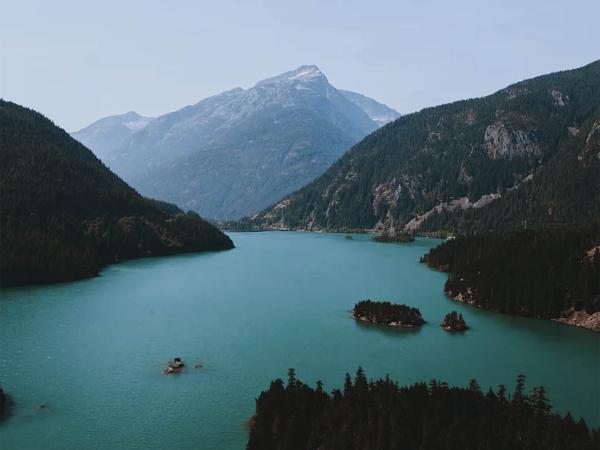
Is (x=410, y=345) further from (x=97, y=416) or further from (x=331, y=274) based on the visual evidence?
(x=331, y=274)

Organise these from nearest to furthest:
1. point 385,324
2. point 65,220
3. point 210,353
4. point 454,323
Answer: point 210,353
point 454,323
point 385,324
point 65,220

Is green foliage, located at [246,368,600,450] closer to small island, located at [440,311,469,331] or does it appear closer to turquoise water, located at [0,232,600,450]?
turquoise water, located at [0,232,600,450]

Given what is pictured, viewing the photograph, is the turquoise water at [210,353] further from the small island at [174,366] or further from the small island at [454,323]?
the small island at [454,323]

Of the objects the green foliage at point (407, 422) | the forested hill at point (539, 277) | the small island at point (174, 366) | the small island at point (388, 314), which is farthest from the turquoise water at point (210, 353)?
the green foliage at point (407, 422)

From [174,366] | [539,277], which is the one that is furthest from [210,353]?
[539,277]

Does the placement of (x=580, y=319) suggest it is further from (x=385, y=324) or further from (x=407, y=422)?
(x=407, y=422)
